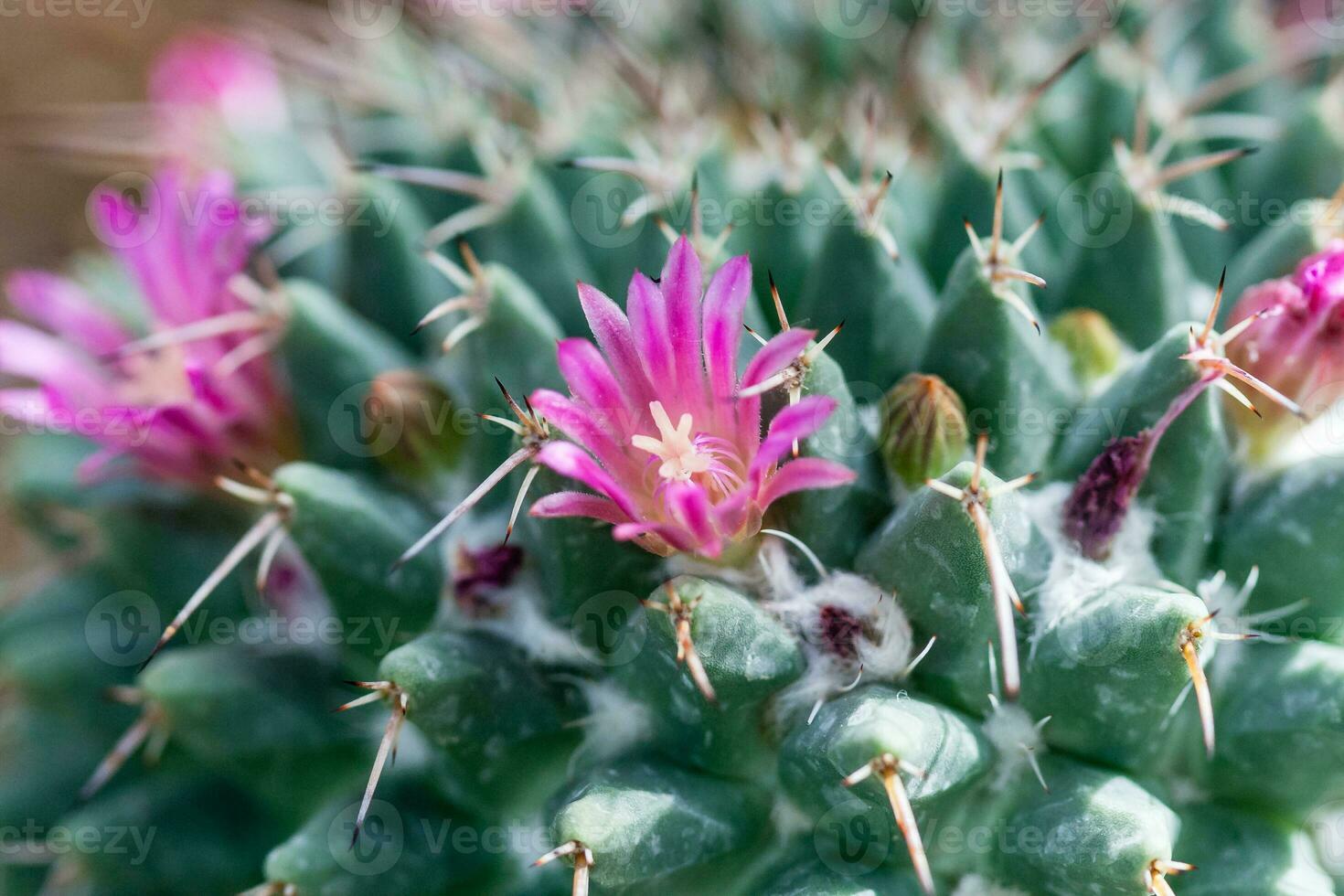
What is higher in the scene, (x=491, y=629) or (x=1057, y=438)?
(x=1057, y=438)

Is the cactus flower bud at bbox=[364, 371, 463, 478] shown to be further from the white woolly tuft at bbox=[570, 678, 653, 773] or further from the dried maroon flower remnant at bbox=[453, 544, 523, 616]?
the white woolly tuft at bbox=[570, 678, 653, 773]

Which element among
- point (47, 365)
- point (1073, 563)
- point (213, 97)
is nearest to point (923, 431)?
point (1073, 563)

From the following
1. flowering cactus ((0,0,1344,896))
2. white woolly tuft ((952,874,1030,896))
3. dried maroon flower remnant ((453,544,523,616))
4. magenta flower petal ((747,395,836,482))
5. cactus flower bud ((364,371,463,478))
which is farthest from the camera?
cactus flower bud ((364,371,463,478))

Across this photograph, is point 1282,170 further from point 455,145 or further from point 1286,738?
point 455,145

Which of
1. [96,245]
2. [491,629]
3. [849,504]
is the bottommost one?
[96,245]

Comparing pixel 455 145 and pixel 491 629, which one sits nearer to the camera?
pixel 491 629

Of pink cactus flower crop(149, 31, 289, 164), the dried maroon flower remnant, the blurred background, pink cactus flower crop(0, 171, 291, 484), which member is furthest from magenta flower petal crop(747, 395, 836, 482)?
the blurred background

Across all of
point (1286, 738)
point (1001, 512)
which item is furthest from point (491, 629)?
point (1286, 738)
